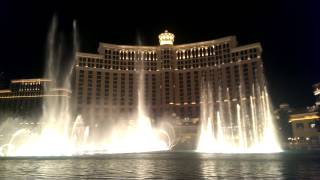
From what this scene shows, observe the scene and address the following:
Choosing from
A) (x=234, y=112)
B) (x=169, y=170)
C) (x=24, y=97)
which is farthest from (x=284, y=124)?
(x=24, y=97)

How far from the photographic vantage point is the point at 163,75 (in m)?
148

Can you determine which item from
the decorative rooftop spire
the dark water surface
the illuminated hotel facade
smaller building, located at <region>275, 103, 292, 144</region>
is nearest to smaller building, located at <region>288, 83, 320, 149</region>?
smaller building, located at <region>275, 103, 292, 144</region>

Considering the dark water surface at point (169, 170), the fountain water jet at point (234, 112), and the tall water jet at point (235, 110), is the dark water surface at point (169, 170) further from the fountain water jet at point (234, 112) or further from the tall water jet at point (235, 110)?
the tall water jet at point (235, 110)

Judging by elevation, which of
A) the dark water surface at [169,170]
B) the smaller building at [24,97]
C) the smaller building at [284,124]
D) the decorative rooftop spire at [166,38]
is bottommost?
the dark water surface at [169,170]

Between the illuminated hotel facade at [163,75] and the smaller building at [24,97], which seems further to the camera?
the smaller building at [24,97]

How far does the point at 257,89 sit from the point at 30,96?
107 metres

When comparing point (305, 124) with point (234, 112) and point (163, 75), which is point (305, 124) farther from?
point (163, 75)

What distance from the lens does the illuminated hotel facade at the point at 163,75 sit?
135 m

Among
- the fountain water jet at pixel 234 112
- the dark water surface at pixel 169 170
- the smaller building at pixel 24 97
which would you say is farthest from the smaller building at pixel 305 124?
the smaller building at pixel 24 97

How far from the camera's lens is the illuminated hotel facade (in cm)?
13538

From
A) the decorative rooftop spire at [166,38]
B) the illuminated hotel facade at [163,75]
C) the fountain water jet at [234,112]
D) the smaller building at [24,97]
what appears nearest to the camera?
the fountain water jet at [234,112]

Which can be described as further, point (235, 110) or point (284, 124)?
point (235, 110)

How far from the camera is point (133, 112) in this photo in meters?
144

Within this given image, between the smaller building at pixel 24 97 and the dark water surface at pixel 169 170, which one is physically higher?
the smaller building at pixel 24 97
